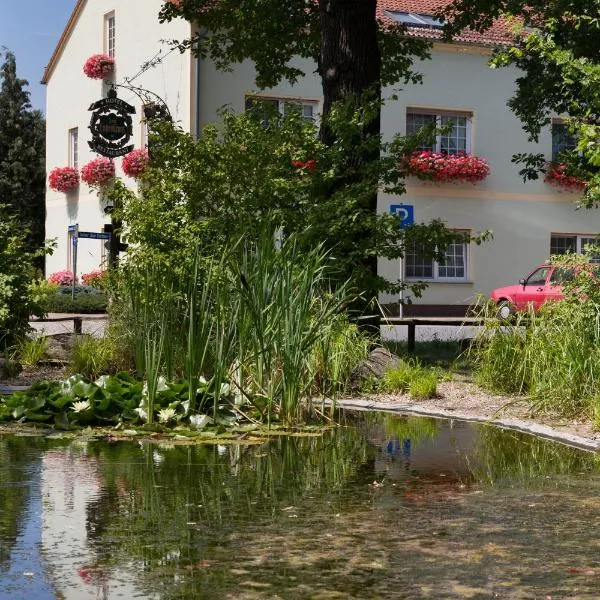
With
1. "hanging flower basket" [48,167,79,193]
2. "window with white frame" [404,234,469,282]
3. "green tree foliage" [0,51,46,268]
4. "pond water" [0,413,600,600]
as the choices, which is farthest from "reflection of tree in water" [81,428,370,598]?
"green tree foliage" [0,51,46,268]

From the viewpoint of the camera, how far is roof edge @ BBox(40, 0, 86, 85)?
1415 inches

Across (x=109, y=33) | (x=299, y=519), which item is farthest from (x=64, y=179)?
(x=299, y=519)

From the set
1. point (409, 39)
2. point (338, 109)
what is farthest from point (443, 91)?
point (338, 109)

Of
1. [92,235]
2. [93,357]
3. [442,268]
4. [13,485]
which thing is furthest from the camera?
[442,268]

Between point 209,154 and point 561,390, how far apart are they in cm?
495

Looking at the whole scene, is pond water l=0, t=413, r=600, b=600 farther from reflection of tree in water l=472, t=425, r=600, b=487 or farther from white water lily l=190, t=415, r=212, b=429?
white water lily l=190, t=415, r=212, b=429

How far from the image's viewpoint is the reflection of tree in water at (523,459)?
6.64 metres

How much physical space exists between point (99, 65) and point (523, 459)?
2838 cm

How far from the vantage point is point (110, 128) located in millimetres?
24750

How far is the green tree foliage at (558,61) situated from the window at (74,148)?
1859cm

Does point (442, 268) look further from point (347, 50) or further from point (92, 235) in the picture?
point (347, 50)

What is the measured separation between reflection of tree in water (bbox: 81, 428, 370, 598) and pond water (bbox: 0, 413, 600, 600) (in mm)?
14

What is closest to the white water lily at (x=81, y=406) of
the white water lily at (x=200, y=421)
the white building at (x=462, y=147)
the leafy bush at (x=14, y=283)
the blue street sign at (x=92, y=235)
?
the white water lily at (x=200, y=421)

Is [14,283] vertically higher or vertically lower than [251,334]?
higher
